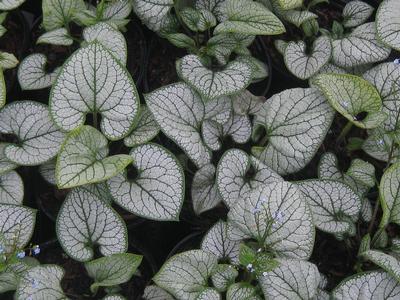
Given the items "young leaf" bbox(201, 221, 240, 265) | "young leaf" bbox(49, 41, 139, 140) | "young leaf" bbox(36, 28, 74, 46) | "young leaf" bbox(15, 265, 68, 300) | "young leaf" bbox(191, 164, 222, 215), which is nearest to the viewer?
"young leaf" bbox(15, 265, 68, 300)

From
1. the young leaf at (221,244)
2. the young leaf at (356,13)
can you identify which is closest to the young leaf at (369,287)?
Answer: the young leaf at (221,244)

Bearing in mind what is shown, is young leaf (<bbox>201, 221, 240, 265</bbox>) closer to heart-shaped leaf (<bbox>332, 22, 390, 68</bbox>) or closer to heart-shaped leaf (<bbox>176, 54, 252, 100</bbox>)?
heart-shaped leaf (<bbox>176, 54, 252, 100</bbox>)

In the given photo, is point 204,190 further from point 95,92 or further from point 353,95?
A: point 353,95

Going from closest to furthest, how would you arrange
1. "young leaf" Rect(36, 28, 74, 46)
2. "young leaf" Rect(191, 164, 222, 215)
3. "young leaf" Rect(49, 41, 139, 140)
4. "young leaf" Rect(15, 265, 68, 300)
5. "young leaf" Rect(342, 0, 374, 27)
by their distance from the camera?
"young leaf" Rect(15, 265, 68, 300)
"young leaf" Rect(49, 41, 139, 140)
"young leaf" Rect(191, 164, 222, 215)
"young leaf" Rect(36, 28, 74, 46)
"young leaf" Rect(342, 0, 374, 27)

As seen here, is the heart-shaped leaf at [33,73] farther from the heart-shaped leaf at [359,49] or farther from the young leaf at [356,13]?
the young leaf at [356,13]

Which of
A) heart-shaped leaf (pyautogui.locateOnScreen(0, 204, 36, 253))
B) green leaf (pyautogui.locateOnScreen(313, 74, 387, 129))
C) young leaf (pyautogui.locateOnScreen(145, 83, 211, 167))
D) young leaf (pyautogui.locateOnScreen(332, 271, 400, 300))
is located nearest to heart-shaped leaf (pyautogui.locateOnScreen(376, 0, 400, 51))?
green leaf (pyautogui.locateOnScreen(313, 74, 387, 129))

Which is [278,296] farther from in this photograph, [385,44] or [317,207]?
[385,44]
